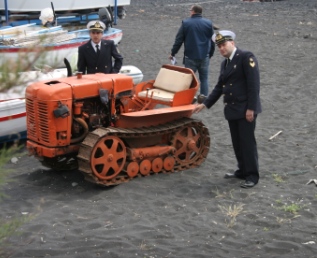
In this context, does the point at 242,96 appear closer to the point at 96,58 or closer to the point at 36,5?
the point at 96,58

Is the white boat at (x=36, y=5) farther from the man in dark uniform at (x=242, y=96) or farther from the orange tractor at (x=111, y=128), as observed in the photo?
the man in dark uniform at (x=242, y=96)

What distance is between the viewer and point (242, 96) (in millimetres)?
7512

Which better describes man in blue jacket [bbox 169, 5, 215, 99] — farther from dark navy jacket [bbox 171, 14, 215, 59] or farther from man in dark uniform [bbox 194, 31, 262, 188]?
man in dark uniform [bbox 194, 31, 262, 188]

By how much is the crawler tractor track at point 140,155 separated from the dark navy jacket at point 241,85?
2.69 ft

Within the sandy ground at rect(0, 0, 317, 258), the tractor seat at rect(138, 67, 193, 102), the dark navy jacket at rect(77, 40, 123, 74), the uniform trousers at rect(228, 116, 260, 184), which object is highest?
the dark navy jacket at rect(77, 40, 123, 74)

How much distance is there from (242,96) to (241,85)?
4.9 inches

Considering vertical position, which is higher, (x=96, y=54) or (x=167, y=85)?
(x=96, y=54)

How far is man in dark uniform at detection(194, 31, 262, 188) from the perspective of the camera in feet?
24.3

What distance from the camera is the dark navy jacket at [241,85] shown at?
24.2 ft

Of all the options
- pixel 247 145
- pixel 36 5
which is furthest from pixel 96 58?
pixel 36 5

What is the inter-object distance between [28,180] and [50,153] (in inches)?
30.1

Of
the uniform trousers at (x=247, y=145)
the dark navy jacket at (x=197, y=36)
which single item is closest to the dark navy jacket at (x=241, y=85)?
the uniform trousers at (x=247, y=145)

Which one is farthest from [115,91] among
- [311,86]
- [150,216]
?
[311,86]

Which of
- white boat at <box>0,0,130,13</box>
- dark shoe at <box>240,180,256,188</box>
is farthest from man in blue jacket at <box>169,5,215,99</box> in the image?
white boat at <box>0,0,130,13</box>
